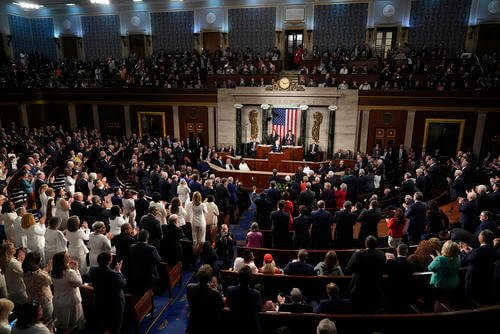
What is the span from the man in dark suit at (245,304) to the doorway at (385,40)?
57.6ft

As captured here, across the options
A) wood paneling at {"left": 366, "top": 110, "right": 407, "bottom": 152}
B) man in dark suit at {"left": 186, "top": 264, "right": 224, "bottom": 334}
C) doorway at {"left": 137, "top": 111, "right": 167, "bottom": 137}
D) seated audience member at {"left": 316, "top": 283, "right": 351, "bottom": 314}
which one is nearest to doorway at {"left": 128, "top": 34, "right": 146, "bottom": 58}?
doorway at {"left": 137, "top": 111, "right": 167, "bottom": 137}

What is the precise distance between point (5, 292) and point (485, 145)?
54.8ft

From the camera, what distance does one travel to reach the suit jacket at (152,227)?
5.75 meters

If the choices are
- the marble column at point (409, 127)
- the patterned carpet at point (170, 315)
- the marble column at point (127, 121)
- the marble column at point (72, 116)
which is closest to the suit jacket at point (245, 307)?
the patterned carpet at point (170, 315)

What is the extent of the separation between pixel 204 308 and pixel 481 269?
3.73 meters

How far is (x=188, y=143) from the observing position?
16688 millimetres

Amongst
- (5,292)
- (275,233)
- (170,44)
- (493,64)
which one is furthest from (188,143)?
(493,64)

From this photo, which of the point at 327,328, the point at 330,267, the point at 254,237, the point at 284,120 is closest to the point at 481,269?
the point at 330,267

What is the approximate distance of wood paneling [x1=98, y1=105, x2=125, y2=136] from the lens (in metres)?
18.5

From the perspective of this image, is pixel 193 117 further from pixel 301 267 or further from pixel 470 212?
pixel 301 267

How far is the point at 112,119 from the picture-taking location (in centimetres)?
1872

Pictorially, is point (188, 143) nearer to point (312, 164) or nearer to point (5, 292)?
point (312, 164)

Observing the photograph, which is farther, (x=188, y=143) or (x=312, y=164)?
(x=188, y=143)

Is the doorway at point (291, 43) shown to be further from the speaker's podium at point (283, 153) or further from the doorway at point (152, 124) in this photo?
the doorway at point (152, 124)
